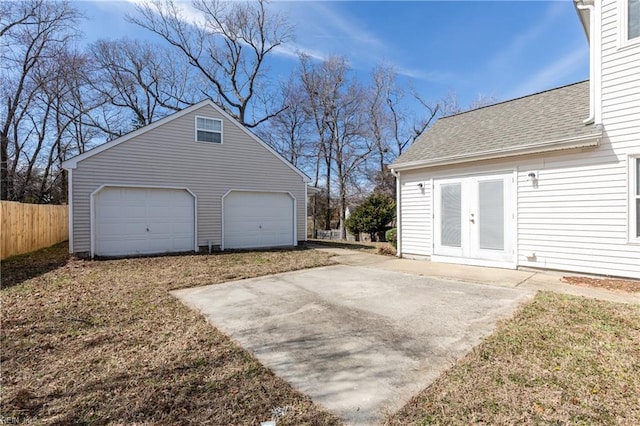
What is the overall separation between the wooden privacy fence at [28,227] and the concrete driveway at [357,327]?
7614 millimetres

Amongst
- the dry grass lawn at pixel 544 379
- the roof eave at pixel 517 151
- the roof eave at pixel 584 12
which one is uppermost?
the roof eave at pixel 584 12

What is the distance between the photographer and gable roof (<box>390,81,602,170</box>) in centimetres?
627

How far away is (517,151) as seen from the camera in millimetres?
6648

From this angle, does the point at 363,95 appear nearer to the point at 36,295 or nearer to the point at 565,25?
the point at 565,25

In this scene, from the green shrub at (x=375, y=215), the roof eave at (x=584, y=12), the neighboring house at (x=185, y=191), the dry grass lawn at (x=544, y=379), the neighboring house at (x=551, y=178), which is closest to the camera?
the dry grass lawn at (x=544, y=379)

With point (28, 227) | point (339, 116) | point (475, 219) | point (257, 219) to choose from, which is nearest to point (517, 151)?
point (475, 219)

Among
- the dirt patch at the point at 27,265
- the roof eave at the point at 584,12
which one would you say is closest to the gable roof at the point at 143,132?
the dirt patch at the point at 27,265

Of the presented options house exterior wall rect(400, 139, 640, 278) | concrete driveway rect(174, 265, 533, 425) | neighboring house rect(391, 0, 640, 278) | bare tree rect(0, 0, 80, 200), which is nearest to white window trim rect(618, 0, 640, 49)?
neighboring house rect(391, 0, 640, 278)

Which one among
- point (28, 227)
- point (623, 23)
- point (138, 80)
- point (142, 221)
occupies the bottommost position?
point (28, 227)

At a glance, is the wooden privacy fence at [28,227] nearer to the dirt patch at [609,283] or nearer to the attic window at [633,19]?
the dirt patch at [609,283]

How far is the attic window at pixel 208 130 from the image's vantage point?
11.3 meters

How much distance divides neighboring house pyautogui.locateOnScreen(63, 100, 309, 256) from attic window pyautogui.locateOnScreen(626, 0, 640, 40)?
10.2m

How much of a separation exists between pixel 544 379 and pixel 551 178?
5.41 m

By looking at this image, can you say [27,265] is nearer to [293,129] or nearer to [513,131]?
[513,131]
